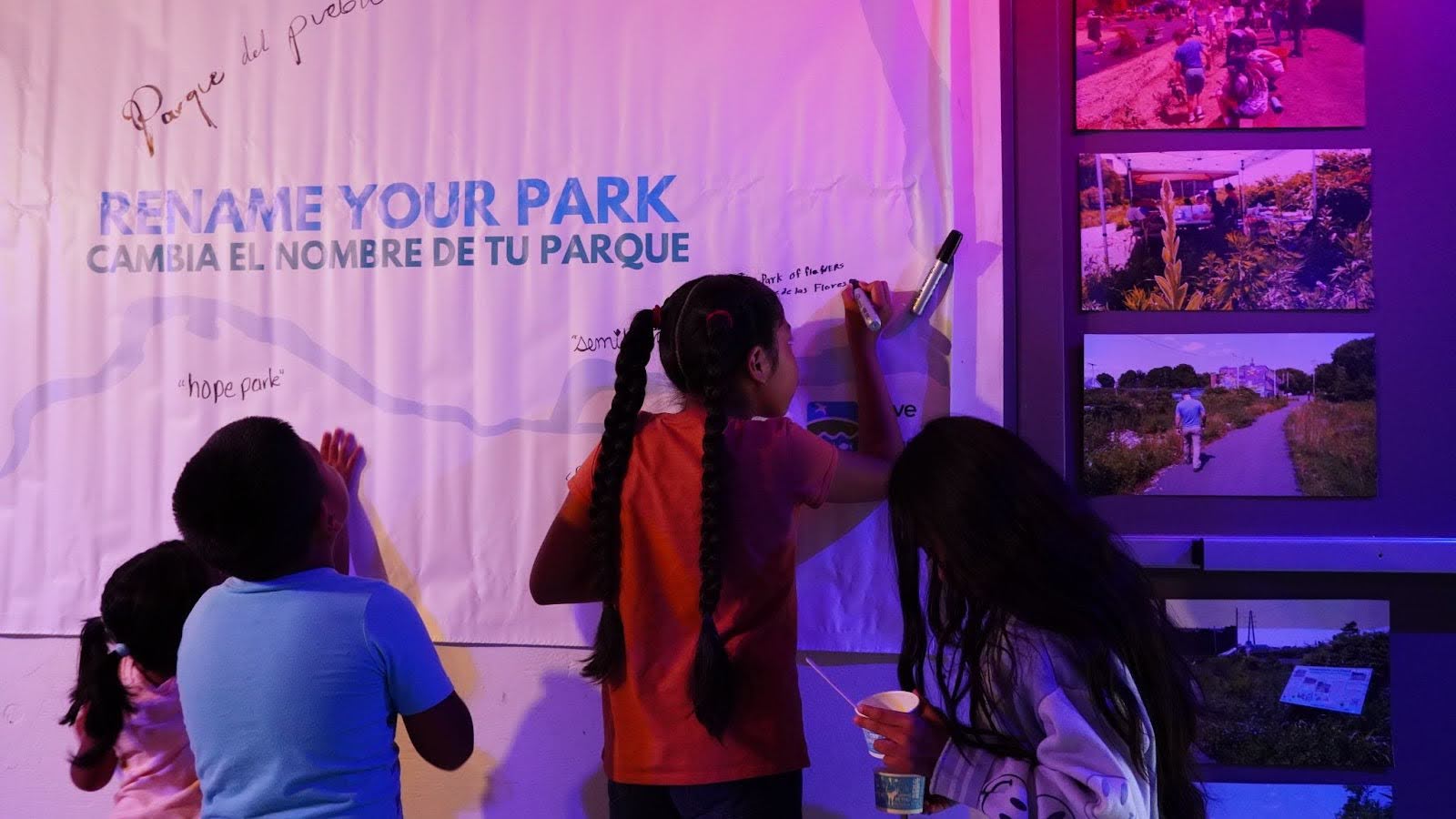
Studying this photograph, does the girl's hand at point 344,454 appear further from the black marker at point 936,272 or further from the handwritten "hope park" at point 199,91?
the black marker at point 936,272

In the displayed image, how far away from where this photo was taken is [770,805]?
140 centimetres

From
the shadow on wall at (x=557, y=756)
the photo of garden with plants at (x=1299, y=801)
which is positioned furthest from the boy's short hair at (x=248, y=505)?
the photo of garden with plants at (x=1299, y=801)

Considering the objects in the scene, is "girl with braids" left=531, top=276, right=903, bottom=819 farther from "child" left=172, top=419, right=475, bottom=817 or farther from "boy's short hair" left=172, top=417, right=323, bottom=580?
"boy's short hair" left=172, top=417, right=323, bottom=580

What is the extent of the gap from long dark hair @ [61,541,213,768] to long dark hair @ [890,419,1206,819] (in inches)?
41.4

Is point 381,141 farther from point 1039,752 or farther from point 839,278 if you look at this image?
point 1039,752

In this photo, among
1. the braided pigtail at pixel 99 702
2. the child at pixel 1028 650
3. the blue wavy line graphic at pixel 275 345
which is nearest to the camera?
the child at pixel 1028 650

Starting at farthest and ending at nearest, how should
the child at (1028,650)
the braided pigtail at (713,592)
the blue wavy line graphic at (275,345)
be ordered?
the blue wavy line graphic at (275,345), the braided pigtail at (713,592), the child at (1028,650)

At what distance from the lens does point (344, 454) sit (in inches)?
72.0

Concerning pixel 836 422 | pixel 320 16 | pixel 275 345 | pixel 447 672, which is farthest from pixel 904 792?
pixel 320 16

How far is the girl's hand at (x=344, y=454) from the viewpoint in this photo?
1.83 m

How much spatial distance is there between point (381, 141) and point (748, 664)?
111cm

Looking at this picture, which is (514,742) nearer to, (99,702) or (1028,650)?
(99,702)

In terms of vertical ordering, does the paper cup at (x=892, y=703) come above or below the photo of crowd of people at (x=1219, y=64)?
below

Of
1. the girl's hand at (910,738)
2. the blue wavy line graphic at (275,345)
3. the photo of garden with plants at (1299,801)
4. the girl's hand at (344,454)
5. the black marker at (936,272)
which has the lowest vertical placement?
the photo of garden with plants at (1299,801)
